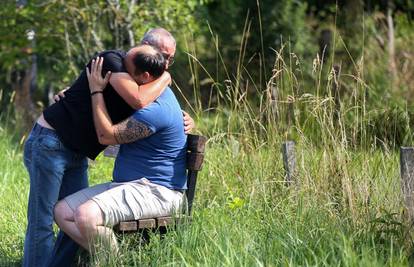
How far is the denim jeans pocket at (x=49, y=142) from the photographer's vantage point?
17.4 feet

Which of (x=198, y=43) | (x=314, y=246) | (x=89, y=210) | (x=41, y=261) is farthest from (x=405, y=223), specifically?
(x=198, y=43)

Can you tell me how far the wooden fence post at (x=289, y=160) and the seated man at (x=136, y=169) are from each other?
40.8 inches

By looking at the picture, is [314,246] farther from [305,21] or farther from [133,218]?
[305,21]

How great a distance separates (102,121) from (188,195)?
774mm

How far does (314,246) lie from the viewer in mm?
4863

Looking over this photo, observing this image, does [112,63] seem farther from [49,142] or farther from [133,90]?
[49,142]

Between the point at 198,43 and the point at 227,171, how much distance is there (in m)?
9.35

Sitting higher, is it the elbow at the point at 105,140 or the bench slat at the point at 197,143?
the elbow at the point at 105,140

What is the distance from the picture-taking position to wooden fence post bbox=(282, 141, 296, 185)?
6.18m

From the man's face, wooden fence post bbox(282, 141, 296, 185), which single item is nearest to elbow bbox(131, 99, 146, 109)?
the man's face

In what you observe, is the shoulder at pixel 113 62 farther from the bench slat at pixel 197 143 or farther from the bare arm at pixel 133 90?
the bench slat at pixel 197 143

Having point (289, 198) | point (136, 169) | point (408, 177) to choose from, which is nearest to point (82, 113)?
point (136, 169)

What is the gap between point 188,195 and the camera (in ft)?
18.1

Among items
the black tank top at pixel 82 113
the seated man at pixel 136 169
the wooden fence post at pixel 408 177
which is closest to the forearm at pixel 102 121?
the seated man at pixel 136 169
